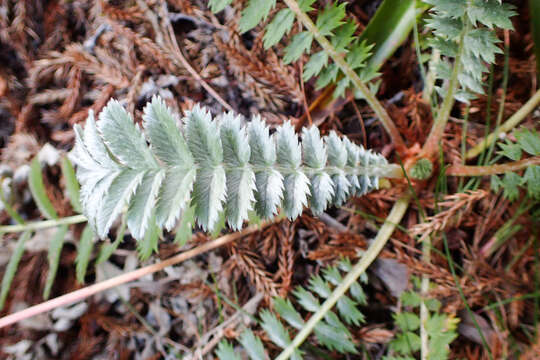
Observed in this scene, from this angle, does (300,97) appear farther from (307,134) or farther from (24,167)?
(24,167)

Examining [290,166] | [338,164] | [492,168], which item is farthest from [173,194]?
[492,168]

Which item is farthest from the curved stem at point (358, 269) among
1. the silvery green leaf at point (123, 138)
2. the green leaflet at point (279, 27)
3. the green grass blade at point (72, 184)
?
the green grass blade at point (72, 184)

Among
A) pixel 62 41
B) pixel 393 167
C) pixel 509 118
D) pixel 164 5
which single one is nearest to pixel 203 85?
pixel 164 5

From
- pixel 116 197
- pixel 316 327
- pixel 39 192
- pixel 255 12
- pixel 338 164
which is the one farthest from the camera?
pixel 39 192

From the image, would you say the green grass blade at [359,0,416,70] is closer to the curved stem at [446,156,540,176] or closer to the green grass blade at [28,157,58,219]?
the curved stem at [446,156,540,176]

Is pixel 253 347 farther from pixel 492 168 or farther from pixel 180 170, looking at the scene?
pixel 492 168

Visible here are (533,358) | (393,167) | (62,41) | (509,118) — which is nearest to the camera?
(533,358)

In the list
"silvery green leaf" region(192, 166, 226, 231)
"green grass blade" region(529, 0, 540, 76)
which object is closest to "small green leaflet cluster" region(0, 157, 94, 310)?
"silvery green leaf" region(192, 166, 226, 231)
